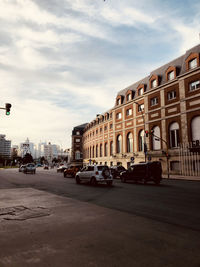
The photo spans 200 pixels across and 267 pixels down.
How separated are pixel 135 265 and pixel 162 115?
94.4ft

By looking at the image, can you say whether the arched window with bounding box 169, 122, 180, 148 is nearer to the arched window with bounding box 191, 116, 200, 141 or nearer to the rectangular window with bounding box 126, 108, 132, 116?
the arched window with bounding box 191, 116, 200, 141

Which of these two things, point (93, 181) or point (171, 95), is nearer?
point (93, 181)

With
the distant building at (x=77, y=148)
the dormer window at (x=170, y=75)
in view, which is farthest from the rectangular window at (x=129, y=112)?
the distant building at (x=77, y=148)

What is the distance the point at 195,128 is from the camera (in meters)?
25.4

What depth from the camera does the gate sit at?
24.4 metres

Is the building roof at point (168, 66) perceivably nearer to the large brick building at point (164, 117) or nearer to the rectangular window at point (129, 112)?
the large brick building at point (164, 117)

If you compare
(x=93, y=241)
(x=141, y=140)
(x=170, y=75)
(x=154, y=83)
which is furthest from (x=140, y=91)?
(x=93, y=241)

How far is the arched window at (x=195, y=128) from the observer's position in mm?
25062

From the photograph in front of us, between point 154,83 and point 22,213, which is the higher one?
point 154,83

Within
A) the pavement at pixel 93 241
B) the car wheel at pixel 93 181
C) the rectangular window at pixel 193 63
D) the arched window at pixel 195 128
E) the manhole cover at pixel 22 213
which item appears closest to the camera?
the pavement at pixel 93 241

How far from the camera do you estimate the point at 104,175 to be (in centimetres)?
1593

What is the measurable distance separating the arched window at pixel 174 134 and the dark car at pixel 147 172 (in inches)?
462

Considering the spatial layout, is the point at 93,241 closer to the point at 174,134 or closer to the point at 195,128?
the point at 195,128

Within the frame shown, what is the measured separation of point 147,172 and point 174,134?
13.4 meters
